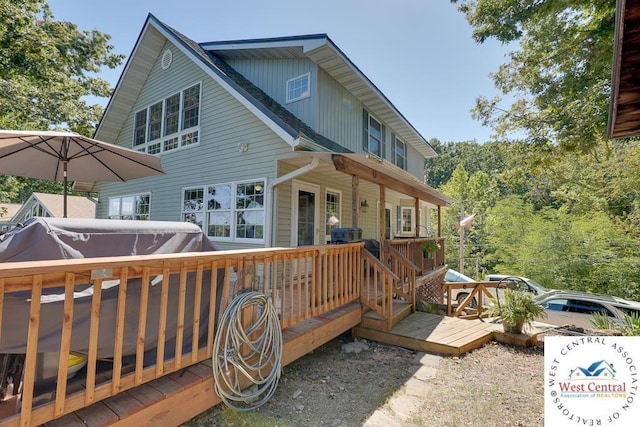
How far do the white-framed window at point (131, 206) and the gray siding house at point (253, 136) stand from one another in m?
0.06

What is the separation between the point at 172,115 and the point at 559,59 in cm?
1098

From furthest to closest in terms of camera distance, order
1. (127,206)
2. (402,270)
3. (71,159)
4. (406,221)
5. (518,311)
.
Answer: (406,221)
(127,206)
(402,270)
(71,159)
(518,311)

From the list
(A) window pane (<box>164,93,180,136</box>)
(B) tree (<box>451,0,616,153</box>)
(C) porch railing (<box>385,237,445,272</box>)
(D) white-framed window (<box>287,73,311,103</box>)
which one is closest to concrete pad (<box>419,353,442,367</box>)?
(C) porch railing (<box>385,237,445,272</box>)

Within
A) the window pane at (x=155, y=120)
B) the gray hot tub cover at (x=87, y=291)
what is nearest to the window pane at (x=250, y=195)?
the gray hot tub cover at (x=87, y=291)

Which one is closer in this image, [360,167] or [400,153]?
[360,167]

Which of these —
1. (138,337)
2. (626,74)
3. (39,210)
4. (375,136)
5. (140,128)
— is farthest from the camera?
(39,210)

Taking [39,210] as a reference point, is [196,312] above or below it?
below

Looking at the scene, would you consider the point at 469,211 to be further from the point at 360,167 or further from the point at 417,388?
the point at 417,388

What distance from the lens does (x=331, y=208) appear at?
27.0 ft

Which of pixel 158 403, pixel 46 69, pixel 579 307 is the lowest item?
pixel 579 307

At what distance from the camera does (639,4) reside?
1.91 metres

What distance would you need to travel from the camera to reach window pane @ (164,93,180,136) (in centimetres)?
902

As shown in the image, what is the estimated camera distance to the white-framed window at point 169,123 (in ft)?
27.9

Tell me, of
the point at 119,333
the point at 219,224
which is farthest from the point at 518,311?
the point at 219,224
